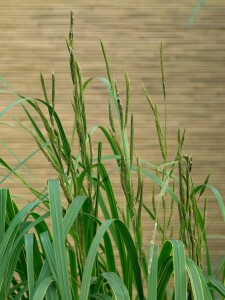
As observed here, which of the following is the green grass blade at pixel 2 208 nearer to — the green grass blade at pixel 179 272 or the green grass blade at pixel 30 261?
the green grass blade at pixel 30 261

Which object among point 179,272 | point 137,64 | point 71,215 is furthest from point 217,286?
point 137,64

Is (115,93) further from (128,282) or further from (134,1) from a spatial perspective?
(134,1)

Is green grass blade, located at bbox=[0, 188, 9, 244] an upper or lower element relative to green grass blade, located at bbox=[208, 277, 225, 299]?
upper

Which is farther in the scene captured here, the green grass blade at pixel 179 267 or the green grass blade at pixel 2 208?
the green grass blade at pixel 2 208

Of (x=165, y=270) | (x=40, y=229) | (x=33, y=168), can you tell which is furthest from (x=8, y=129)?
(x=165, y=270)

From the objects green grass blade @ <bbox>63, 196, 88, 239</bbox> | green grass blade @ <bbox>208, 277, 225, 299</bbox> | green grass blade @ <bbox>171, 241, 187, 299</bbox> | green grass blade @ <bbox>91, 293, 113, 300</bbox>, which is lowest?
green grass blade @ <bbox>91, 293, 113, 300</bbox>

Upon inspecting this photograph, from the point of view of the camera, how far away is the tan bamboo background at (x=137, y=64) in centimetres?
281

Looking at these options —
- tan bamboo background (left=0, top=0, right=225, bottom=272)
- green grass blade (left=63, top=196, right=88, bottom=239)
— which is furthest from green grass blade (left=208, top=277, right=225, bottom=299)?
tan bamboo background (left=0, top=0, right=225, bottom=272)

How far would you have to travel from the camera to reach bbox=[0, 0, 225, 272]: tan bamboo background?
2809 millimetres

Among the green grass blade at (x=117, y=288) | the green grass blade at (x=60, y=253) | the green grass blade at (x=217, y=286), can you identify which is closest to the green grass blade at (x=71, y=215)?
the green grass blade at (x=60, y=253)

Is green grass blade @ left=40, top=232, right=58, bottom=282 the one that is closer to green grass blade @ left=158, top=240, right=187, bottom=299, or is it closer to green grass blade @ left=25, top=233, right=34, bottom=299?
green grass blade @ left=25, top=233, right=34, bottom=299

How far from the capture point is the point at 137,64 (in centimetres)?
285

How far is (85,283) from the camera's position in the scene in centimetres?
120

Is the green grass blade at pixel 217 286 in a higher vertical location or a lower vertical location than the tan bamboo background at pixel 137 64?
lower
